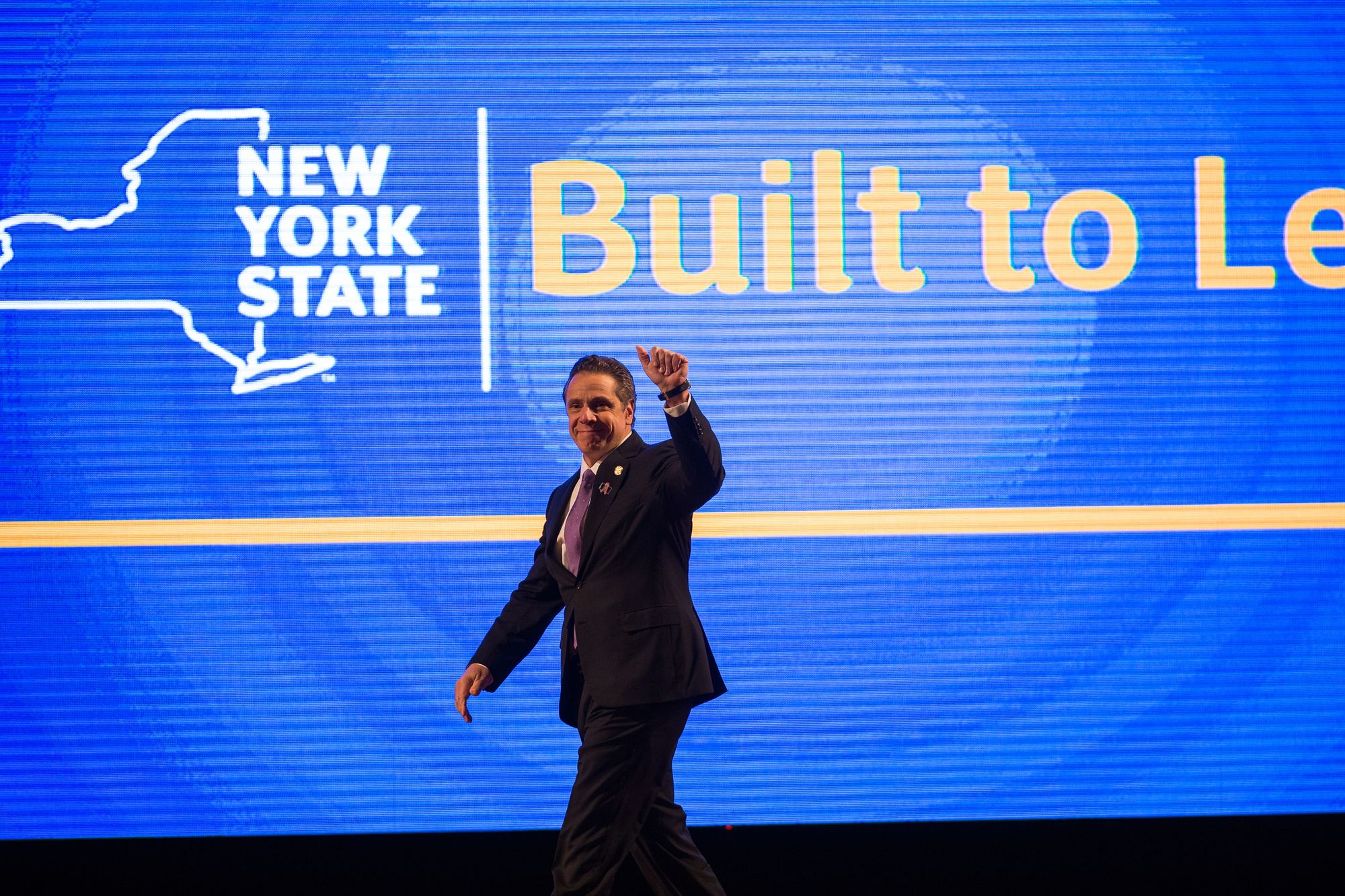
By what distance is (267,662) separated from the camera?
3756mm

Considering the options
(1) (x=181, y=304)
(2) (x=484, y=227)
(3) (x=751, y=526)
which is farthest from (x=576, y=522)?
(1) (x=181, y=304)

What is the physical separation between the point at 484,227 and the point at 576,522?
4.24 ft

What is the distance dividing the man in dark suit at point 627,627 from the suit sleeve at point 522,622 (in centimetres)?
2

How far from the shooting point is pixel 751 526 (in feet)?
12.5

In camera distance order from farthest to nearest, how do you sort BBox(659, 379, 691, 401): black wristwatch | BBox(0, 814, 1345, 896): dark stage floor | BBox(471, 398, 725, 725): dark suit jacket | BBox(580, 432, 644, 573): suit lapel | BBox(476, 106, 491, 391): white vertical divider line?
1. BBox(476, 106, 491, 391): white vertical divider line
2. BBox(0, 814, 1345, 896): dark stage floor
3. BBox(580, 432, 644, 573): suit lapel
4. BBox(471, 398, 725, 725): dark suit jacket
5. BBox(659, 379, 691, 401): black wristwatch

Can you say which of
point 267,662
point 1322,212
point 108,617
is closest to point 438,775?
point 267,662

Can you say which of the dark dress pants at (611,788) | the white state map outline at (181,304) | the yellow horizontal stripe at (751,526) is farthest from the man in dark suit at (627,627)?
the white state map outline at (181,304)

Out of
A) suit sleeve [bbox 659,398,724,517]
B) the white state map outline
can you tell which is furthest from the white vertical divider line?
suit sleeve [bbox 659,398,724,517]

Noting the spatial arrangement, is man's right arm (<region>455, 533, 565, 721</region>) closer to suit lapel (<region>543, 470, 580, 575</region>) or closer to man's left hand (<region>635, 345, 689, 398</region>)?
suit lapel (<region>543, 470, 580, 575</region>)

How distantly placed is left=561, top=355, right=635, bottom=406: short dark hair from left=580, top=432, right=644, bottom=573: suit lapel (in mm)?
127

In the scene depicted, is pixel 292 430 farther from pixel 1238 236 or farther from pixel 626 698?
pixel 1238 236

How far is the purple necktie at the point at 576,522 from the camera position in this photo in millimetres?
2900

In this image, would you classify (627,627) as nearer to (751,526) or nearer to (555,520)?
(555,520)

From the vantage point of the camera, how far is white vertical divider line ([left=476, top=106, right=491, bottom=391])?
149 inches
